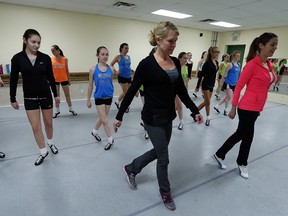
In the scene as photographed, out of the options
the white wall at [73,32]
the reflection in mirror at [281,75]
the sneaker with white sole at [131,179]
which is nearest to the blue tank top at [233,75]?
the reflection in mirror at [281,75]

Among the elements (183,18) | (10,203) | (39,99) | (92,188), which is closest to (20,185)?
(10,203)

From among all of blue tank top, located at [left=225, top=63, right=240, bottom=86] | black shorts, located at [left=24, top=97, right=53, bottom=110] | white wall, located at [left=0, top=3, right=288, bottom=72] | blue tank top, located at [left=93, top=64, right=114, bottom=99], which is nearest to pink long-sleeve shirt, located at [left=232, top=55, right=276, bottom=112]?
blue tank top, located at [left=93, top=64, right=114, bottom=99]

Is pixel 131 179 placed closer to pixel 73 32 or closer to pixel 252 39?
pixel 73 32

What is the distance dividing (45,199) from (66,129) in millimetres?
1840

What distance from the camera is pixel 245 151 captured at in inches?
88.4

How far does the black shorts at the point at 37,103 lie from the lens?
7.19 feet

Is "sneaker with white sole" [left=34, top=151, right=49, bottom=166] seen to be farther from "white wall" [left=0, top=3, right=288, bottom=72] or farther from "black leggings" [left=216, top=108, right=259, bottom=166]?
"white wall" [left=0, top=3, right=288, bottom=72]

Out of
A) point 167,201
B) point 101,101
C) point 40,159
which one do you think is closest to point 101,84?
point 101,101

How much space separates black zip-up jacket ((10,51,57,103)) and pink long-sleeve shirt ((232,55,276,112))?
206cm

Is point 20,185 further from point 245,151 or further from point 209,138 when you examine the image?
point 209,138

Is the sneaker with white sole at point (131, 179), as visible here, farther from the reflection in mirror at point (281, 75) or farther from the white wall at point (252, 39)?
the white wall at point (252, 39)

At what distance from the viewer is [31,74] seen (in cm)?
214

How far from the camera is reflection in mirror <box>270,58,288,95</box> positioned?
6824mm

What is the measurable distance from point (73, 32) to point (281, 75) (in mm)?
7010
